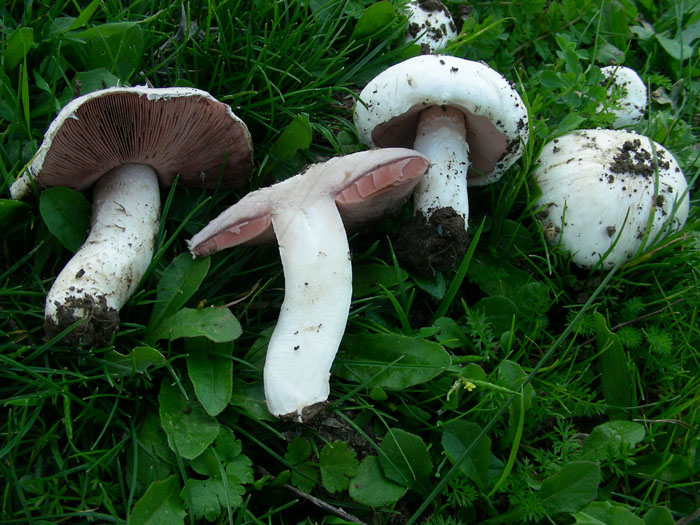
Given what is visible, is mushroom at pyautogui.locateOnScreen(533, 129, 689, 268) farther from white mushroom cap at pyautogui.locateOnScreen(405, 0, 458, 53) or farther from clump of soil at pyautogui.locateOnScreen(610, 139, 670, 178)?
white mushroom cap at pyautogui.locateOnScreen(405, 0, 458, 53)

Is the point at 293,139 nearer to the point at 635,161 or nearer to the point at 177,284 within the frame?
the point at 177,284

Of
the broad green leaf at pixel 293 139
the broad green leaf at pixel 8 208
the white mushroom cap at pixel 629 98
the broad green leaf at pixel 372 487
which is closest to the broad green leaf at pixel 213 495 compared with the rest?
the broad green leaf at pixel 372 487

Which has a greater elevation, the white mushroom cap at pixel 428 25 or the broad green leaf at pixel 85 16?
the broad green leaf at pixel 85 16

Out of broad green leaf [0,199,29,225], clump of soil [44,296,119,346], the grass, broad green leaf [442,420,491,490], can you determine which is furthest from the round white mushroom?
broad green leaf [0,199,29,225]

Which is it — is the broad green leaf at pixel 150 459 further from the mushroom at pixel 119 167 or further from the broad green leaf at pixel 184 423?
the mushroom at pixel 119 167

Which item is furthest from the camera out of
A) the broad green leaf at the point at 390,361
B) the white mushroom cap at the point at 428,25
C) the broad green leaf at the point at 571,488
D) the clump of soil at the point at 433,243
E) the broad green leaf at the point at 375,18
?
the white mushroom cap at the point at 428,25

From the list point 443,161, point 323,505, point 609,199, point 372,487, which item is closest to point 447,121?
point 443,161

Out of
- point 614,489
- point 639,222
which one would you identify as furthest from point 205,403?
point 639,222
